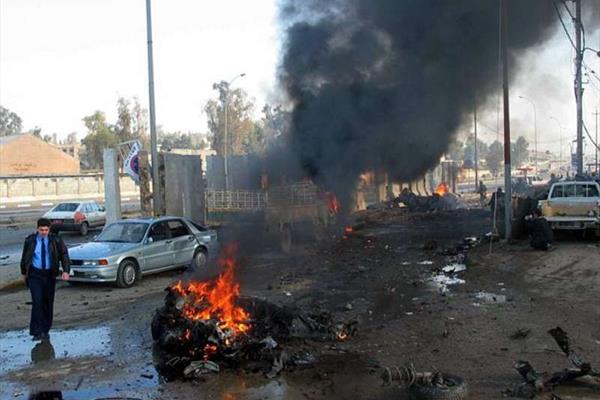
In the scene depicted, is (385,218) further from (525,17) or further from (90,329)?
(90,329)

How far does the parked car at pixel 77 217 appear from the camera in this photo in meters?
23.7

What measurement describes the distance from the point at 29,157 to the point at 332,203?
6125 cm

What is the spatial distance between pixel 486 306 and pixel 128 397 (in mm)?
5647

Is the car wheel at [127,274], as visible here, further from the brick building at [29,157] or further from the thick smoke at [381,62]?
the brick building at [29,157]

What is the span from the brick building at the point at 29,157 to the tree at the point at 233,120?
22.6m

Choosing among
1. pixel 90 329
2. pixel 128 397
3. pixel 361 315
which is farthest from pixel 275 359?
pixel 90 329

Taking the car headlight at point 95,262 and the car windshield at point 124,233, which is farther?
the car windshield at point 124,233

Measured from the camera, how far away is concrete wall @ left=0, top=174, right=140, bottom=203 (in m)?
52.8

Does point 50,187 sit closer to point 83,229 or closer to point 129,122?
point 129,122

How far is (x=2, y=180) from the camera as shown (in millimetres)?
52781

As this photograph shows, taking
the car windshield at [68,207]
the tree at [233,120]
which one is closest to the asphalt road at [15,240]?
the car windshield at [68,207]

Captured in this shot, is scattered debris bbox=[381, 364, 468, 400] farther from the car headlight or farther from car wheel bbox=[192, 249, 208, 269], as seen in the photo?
car wheel bbox=[192, 249, 208, 269]

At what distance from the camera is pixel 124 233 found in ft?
41.0

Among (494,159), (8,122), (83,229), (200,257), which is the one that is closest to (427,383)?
(200,257)
